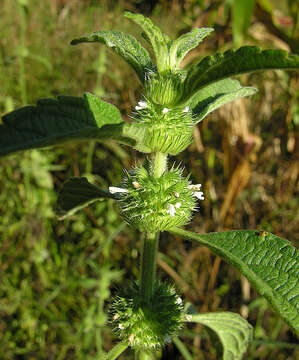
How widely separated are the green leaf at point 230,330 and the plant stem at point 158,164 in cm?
50

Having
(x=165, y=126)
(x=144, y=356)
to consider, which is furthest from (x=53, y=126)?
(x=144, y=356)

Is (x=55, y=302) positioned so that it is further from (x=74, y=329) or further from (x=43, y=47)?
(x=43, y=47)

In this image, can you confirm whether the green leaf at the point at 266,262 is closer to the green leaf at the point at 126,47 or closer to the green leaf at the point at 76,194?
the green leaf at the point at 76,194

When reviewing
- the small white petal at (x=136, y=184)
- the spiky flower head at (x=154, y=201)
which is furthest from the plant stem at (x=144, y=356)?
the small white petal at (x=136, y=184)

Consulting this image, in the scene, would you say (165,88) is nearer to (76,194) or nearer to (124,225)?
(76,194)

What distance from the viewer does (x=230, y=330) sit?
3.88 feet

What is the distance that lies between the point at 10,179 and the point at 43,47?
202 cm

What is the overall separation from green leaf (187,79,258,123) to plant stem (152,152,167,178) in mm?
135

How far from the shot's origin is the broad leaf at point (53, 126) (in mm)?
579

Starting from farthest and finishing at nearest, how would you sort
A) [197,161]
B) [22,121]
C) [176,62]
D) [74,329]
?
[197,161]
[74,329]
[176,62]
[22,121]

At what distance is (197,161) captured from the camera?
3.16 m

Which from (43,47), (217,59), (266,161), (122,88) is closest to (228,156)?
(266,161)

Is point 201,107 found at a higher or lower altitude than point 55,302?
higher

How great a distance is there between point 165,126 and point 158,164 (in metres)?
0.12
